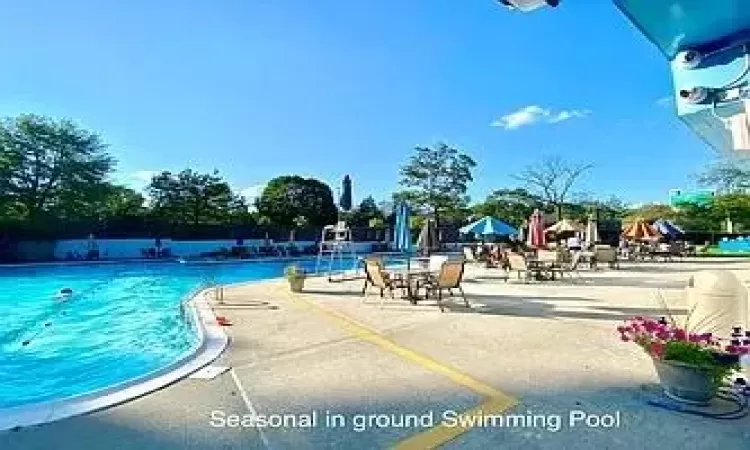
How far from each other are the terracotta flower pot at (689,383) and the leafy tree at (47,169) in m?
29.9

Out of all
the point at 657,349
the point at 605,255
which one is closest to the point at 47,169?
the point at 605,255

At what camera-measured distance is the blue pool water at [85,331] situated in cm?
632

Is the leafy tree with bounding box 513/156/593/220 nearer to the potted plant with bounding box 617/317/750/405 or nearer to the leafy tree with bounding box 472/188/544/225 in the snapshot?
the leafy tree with bounding box 472/188/544/225

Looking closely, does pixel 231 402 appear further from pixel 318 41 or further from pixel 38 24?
pixel 38 24

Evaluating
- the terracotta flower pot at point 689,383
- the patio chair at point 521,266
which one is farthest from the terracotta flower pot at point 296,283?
the terracotta flower pot at point 689,383

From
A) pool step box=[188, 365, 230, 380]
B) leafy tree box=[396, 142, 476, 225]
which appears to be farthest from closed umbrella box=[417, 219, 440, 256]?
leafy tree box=[396, 142, 476, 225]

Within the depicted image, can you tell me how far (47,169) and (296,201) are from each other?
17535 millimetres

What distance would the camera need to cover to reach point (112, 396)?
3.79 m

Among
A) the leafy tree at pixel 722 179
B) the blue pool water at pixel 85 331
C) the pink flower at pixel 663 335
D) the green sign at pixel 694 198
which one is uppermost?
the leafy tree at pixel 722 179

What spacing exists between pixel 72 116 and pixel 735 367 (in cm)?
3466

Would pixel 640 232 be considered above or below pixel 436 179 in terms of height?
below

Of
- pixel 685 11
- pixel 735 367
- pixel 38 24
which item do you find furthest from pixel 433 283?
pixel 38 24

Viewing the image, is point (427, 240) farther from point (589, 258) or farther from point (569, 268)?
point (589, 258)

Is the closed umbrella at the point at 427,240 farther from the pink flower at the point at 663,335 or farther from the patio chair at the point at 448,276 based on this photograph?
the pink flower at the point at 663,335
